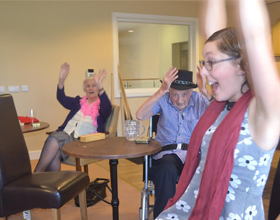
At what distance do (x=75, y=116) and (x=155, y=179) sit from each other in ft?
5.07

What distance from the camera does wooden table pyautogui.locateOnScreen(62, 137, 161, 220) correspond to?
1.99 meters

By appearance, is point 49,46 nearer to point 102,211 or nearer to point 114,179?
point 102,211

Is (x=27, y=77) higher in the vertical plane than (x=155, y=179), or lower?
higher

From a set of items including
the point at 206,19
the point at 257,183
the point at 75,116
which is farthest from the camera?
the point at 75,116

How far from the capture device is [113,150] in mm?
2094

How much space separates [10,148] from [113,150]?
0.71 m

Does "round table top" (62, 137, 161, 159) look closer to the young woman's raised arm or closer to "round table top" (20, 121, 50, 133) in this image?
"round table top" (20, 121, 50, 133)

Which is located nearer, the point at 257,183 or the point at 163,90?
the point at 257,183

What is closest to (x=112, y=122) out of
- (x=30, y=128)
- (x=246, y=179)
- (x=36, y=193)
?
(x=30, y=128)

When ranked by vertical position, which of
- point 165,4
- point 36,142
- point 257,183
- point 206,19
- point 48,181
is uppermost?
point 165,4

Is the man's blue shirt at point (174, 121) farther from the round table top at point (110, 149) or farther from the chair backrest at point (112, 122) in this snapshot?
the chair backrest at point (112, 122)

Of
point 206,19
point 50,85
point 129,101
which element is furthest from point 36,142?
point 206,19

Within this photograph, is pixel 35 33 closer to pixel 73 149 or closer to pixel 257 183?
pixel 73 149

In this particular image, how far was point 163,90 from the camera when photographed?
91.7 inches
